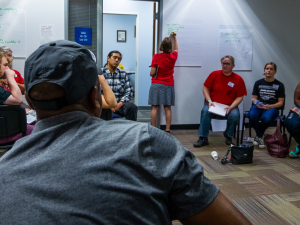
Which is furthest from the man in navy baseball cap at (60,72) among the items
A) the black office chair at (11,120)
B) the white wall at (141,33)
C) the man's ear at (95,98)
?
the white wall at (141,33)

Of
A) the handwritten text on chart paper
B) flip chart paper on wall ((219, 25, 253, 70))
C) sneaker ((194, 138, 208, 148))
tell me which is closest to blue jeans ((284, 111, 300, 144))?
sneaker ((194, 138, 208, 148))

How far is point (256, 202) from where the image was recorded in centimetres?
224

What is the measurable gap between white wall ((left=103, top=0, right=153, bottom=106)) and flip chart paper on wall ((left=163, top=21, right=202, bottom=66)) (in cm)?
170

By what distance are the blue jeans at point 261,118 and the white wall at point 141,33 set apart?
2.94 metres

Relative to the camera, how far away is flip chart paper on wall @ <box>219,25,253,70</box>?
189 inches

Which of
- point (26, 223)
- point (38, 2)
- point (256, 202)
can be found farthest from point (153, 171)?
point (38, 2)

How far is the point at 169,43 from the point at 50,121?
3.65m

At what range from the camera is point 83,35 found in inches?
174

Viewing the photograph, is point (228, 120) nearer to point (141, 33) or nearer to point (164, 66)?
point (164, 66)

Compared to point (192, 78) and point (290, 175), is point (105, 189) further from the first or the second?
point (192, 78)

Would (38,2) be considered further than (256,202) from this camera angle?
Yes

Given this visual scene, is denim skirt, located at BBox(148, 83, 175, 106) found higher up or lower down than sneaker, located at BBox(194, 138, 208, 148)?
higher up

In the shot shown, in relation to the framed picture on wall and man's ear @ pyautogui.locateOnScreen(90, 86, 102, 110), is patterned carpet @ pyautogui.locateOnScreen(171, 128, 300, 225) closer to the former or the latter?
man's ear @ pyautogui.locateOnScreen(90, 86, 102, 110)

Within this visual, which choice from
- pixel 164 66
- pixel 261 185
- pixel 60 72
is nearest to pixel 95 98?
pixel 60 72
